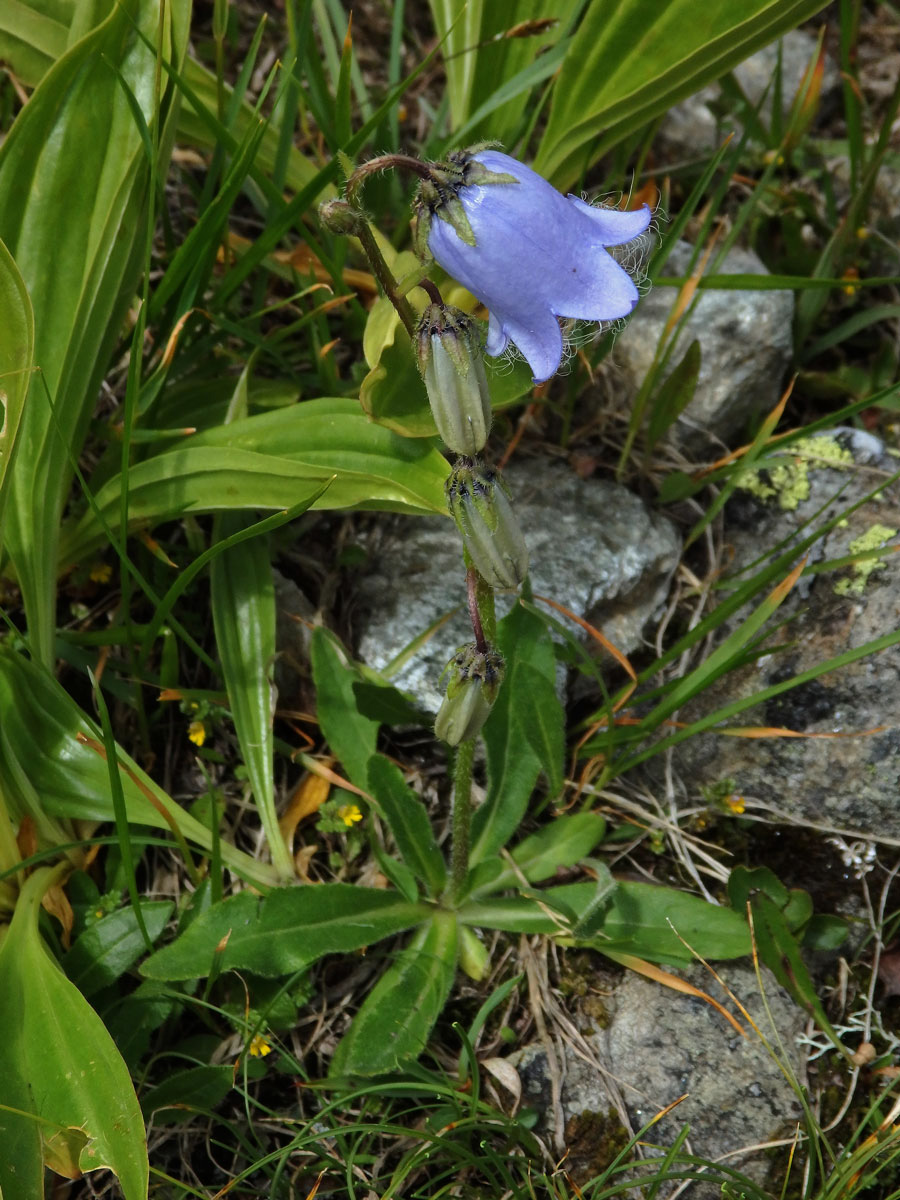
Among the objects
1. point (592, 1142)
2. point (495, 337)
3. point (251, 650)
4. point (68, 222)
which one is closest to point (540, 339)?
point (495, 337)

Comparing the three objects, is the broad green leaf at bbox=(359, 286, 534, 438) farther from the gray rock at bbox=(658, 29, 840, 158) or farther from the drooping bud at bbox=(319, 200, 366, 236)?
the gray rock at bbox=(658, 29, 840, 158)

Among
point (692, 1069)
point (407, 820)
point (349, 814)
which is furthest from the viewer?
point (349, 814)

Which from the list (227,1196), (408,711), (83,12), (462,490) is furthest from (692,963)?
(83,12)

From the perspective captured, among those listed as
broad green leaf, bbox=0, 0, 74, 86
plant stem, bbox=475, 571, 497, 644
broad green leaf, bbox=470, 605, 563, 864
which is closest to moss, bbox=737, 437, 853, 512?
broad green leaf, bbox=470, 605, 563, 864

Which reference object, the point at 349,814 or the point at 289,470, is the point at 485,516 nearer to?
the point at 289,470

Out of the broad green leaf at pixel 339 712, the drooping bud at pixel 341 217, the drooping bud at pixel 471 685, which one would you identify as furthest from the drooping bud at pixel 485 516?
the broad green leaf at pixel 339 712

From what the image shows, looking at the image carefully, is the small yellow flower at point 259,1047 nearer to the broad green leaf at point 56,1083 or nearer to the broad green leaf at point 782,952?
the broad green leaf at point 56,1083

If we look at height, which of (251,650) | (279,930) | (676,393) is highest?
(676,393)
